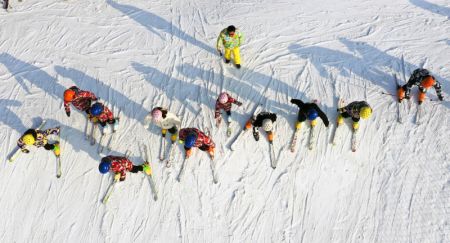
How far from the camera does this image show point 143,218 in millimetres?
8227

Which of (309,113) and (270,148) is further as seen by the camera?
(270,148)

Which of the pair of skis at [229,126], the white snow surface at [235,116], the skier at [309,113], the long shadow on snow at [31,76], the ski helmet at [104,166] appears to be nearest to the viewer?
the ski helmet at [104,166]

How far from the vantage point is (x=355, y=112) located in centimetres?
793

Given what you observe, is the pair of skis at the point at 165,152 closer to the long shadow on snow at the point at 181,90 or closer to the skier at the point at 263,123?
the long shadow on snow at the point at 181,90

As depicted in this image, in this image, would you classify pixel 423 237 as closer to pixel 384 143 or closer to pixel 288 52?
pixel 384 143

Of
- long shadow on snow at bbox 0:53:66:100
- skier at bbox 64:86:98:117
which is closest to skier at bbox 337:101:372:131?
skier at bbox 64:86:98:117

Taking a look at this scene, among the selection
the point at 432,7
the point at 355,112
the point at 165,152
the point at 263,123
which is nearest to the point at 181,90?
the point at 165,152

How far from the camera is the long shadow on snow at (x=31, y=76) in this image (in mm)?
10203

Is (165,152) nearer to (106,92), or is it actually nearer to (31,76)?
(106,92)

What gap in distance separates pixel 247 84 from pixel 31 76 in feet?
22.9

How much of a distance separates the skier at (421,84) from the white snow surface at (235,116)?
0.38m

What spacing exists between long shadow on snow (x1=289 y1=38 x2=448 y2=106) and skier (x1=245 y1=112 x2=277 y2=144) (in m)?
2.76

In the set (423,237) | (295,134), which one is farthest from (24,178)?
(423,237)

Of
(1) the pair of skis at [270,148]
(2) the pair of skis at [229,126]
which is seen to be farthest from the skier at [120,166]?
(1) the pair of skis at [270,148]
